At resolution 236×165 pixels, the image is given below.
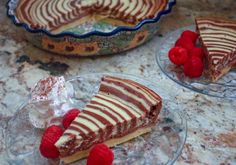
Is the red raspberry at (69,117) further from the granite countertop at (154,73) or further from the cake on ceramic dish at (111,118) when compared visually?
the granite countertop at (154,73)

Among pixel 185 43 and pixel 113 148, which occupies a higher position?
pixel 185 43

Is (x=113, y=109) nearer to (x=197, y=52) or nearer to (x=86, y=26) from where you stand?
(x=197, y=52)

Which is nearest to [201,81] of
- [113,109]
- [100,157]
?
[113,109]

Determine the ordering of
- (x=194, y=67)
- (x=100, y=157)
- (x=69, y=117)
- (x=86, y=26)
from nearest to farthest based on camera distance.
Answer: (x=100, y=157) → (x=69, y=117) → (x=194, y=67) → (x=86, y=26)

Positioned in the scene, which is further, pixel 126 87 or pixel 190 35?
pixel 190 35

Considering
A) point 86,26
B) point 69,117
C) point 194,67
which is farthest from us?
point 86,26

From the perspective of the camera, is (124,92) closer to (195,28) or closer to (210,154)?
(210,154)

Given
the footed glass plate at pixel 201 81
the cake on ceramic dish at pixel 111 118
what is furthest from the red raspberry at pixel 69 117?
the footed glass plate at pixel 201 81

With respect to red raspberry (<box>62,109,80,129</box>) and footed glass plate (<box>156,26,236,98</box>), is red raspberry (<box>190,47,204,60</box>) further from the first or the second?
red raspberry (<box>62,109,80,129</box>)
